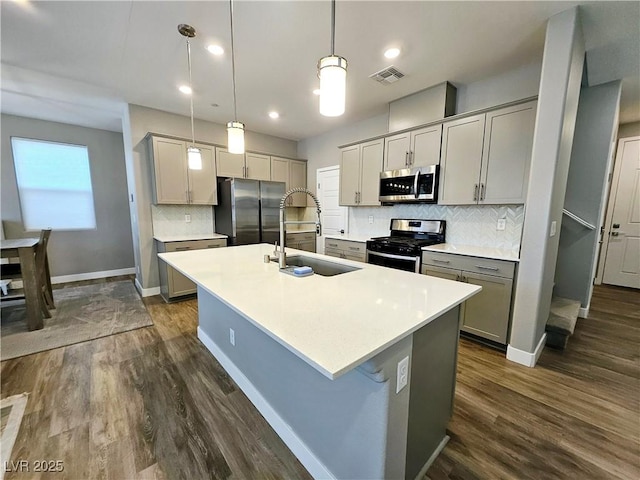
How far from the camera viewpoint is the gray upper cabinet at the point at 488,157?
2.40m

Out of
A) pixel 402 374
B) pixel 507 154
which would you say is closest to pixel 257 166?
pixel 507 154

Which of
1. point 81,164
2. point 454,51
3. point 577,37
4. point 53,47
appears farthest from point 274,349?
point 81,164

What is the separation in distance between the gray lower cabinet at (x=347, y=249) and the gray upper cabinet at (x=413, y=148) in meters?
1.13

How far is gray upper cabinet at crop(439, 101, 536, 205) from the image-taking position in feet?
7.88

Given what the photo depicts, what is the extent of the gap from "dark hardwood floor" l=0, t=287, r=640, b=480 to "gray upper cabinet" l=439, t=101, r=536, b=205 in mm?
1558

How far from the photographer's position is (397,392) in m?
0.95

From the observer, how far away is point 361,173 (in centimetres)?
384

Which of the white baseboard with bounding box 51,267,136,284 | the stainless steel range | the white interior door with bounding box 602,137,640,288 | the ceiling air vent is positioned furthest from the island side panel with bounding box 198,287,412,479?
the white interior door with bounding box 602,137,640,288

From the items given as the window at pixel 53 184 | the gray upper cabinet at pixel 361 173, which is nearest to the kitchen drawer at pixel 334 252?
the gray upper cabinet at pixel 361 173

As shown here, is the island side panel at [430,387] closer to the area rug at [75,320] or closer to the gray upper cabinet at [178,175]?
the area rug at [75,320]

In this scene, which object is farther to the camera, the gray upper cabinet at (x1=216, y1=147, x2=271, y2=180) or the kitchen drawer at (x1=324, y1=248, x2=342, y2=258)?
the gray upper cabinet at (x1=216, y1=147, x2=271, y2=180)

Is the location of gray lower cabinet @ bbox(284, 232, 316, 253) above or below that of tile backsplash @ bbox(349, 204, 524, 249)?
below

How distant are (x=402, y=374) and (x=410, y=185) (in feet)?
8.70

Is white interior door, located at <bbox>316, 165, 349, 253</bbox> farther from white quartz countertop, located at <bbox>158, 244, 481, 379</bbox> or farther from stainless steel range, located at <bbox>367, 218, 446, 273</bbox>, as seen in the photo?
white quartz countertop, located at <bbox>158, 244, 481, 379</bbox>
